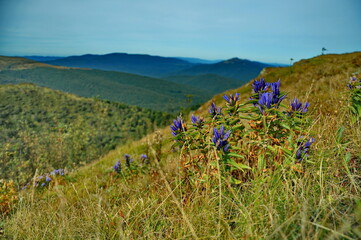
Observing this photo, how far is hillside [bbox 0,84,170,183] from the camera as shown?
626 centimetres

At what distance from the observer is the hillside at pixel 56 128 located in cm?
626

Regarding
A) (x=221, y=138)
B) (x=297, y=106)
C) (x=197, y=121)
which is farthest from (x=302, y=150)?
(x=197, y=121)

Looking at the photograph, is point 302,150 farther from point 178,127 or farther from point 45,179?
point 45,179

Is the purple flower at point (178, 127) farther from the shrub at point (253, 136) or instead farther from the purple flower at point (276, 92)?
the purple flower at point (276, 92)

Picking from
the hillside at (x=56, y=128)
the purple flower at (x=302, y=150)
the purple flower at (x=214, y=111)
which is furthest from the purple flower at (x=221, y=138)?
the hillside at (x=56, y=128)

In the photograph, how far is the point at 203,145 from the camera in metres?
2.19

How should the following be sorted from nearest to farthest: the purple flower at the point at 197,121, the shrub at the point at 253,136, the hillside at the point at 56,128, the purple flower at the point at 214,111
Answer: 1. the shrub at the point at 253,136
2. the purple flower at the point at 197,121
3. the purple flower at the point at 214,111
4. the hillside at the point at 56,128

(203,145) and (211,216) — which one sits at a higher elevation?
(203,145)

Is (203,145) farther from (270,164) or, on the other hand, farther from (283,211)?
(283,211)

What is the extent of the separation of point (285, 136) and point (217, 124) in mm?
673

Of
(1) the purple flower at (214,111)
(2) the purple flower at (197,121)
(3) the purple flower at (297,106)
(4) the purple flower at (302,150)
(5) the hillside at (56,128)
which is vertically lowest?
(5) the hillside at (56,128)

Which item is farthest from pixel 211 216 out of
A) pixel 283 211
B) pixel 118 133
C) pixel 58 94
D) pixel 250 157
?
pixel 58 94

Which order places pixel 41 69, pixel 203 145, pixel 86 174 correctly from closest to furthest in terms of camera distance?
1. pixel 203 145
2. pixel 86 174
3. pixel 41 69

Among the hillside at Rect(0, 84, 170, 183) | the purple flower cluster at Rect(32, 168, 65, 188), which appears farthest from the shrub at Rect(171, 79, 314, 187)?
the hillside at Rect(0, 84, 170, 183)
